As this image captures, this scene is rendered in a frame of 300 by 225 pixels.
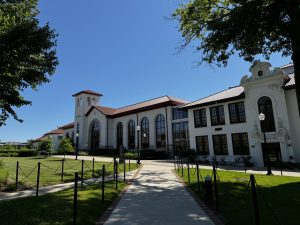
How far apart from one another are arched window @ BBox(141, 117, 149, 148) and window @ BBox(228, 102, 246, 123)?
1845cm

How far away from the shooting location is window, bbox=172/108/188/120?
37441mm

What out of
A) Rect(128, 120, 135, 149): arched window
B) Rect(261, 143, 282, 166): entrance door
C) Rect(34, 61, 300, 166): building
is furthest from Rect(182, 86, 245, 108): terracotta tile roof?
Rect(128, 120, 135, 149): arched window

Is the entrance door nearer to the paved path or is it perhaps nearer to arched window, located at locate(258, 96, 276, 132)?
arched window, located at locate(258, 96, 276, 132)

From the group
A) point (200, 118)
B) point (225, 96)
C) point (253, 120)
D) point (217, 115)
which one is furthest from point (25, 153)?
point (253, 120)

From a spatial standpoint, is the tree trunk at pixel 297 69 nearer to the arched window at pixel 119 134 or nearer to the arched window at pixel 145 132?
the arched window at pixel 145 132

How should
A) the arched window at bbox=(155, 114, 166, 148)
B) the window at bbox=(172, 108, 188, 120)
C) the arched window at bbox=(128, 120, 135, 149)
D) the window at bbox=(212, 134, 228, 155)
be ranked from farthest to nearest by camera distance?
the arched window at bbox=(128, 120, 135, 149)
the arched window at bbox=(155, 114, 166, 148)
the window at bbox=(172, 108, 188, 120)
the window at bbox=(212, 134, 228, 155)

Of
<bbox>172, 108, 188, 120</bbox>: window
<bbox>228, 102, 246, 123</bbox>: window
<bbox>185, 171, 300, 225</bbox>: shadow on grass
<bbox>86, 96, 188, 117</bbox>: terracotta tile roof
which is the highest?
<bbox>86, 96, 188, 117</bbox>: terracotta tile roof

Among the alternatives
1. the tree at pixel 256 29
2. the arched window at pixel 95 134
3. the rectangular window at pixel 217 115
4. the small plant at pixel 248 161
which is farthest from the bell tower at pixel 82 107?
the tree at pixel 256 29

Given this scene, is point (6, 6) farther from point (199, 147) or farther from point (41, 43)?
point (199, 147)

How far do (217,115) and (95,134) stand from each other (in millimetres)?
33387

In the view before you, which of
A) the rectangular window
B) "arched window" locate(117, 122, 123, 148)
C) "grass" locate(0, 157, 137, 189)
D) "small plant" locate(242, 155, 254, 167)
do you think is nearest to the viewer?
"grass" locate(0, 157, 137, 189)

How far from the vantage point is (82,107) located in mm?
57781

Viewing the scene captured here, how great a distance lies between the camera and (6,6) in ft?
39.1

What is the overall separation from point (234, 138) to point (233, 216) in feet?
74.8
